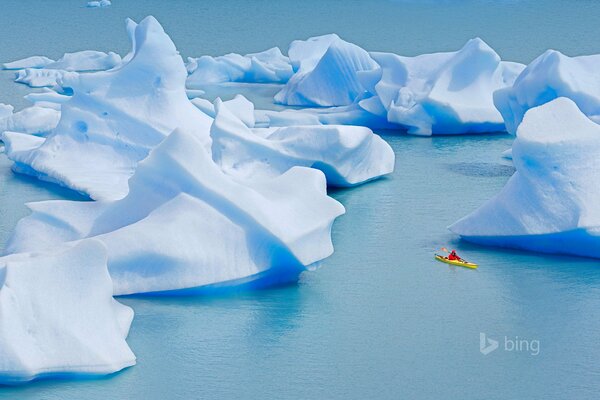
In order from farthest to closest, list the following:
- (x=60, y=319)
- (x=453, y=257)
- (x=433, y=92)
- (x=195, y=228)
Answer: (x=433, y=92) → (x=453, y=257) → (x=195, y=228) → (x=60, y=319)

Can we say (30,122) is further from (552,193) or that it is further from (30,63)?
(552,193)

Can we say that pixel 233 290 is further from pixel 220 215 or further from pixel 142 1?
pixel 142 1

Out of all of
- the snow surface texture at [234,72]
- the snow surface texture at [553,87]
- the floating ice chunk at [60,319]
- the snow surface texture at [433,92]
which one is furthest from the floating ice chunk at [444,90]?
the floating ice chunk at [60,319]

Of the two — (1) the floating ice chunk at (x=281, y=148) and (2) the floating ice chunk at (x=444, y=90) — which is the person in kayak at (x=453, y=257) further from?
(2) the floating ice chunk at (x=444, y=90)

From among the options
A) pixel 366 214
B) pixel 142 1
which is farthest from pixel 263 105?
pixel 142 1

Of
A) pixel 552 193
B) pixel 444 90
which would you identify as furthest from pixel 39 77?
pixel 552 193

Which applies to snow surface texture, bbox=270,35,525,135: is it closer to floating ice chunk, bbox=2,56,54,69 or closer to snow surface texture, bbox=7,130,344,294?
snow surface texture, bbox=7,130,344,294
